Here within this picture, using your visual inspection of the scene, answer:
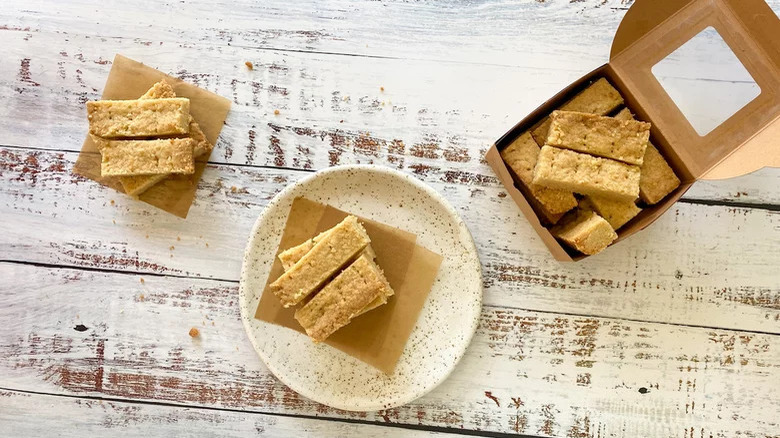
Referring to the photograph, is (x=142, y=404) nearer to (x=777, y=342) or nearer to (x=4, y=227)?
(x=4, y=227)

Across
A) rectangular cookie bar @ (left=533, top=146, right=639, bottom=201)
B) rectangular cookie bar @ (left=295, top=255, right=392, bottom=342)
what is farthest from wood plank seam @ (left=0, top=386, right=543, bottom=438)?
rectangular cookie bar @ (left=533, top=146, right=639, bottom=201)

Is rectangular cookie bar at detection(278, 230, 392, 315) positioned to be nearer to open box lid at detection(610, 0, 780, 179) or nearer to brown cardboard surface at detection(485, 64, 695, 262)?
brown cardboard surface at detection(485, 64, 695, 262)

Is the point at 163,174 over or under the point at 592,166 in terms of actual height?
under

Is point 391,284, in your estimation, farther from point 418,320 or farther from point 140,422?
point 140,422

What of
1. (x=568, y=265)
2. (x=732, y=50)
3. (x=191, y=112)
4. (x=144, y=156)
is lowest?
(x=144, y=156)

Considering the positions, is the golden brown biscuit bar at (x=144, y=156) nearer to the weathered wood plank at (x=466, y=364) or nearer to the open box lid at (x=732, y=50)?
the weathered wood plank at (x=466, y=364)

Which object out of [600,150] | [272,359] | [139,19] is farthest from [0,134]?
[600,150]

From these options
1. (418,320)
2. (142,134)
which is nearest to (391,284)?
(418,320)
